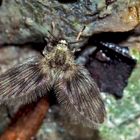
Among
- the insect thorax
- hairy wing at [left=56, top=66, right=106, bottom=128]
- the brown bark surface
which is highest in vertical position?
the insect thorax

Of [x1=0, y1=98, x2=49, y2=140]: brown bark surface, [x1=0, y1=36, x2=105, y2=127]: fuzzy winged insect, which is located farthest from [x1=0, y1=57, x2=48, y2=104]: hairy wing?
[x1=0, y1=98, x2=49, y2=140]: brown bark surface

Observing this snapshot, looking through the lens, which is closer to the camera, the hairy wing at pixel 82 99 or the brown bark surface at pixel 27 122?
the hairy wing at pixel 82 99

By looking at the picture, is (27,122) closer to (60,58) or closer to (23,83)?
(23,83)

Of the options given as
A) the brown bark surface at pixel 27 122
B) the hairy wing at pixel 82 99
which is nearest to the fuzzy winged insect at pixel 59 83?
the hairy wing at pixel 82 99

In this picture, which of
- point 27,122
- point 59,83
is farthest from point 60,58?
point 27,122

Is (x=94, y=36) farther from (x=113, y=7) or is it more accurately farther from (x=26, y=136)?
(x=26, y=136)

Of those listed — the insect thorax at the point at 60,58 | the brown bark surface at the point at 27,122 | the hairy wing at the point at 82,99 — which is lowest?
the brown bark surface at the point at 27,122

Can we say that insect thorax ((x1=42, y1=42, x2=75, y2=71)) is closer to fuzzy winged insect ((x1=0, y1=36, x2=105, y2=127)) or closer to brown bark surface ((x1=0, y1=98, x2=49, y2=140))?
fuzzy winged insect ((x1=0, y1=36, x2=105, y2=127))

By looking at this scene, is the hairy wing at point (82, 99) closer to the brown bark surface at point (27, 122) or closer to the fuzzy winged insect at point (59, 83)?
the fuzzy winged insect at point (59, 83)
